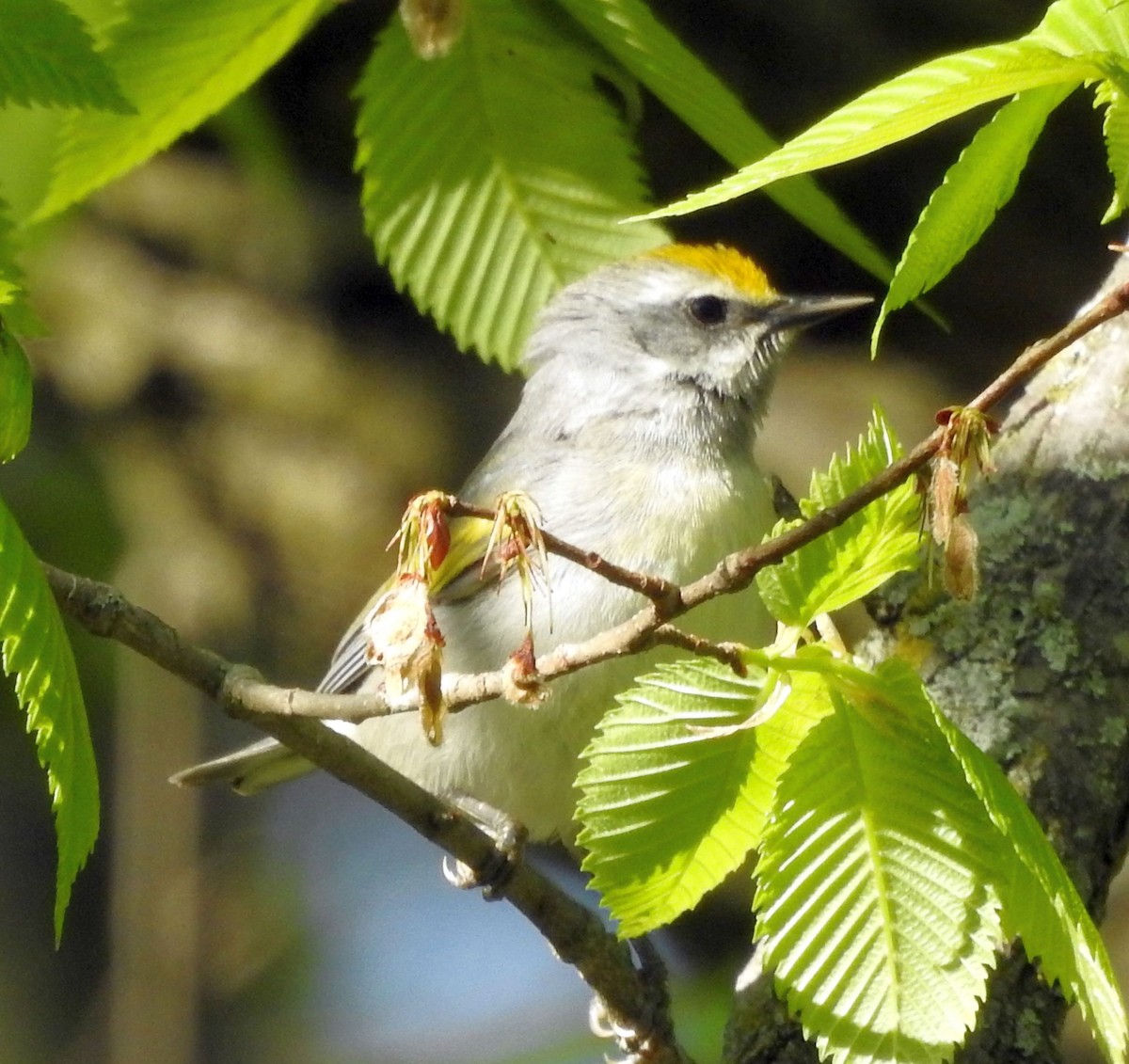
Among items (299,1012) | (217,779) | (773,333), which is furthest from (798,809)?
(299,1012)

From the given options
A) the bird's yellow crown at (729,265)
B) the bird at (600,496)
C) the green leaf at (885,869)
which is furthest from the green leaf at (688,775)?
the bird's yellow crown at (729,265)

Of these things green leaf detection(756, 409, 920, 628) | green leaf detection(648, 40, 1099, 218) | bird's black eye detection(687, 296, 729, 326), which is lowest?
green leaf detection(756, 409, 920, 628)

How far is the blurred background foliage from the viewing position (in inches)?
157

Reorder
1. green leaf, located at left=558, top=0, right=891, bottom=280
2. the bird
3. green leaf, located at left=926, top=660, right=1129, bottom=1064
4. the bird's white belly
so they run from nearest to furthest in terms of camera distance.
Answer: green leaf, located at left=926, top=660, right=1129, bottom=1064 < green leaf, located at left=558, top=0, right=891, bottom=280 < the bird's white belly < the bird

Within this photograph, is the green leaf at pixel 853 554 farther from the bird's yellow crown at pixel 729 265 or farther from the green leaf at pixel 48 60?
the bird's yellow crown at pixel 729 265

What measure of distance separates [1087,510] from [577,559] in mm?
1609

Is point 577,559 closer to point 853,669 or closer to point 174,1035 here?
point 853,669

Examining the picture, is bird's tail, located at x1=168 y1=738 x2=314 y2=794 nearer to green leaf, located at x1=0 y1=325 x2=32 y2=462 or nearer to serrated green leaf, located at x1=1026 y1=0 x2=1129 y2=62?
green leaf, located at x1=0 y1=325 x2=32 y2=462

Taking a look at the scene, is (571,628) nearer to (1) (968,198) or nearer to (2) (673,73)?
(2) (673,73)

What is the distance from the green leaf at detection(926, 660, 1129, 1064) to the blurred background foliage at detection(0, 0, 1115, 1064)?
8.60ft

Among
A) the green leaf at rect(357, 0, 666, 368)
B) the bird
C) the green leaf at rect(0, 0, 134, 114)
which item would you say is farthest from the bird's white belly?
the green leaf at rect(0, 0, 134, 114)

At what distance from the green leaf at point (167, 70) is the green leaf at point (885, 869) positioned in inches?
32.5

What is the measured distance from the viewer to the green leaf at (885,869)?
1201 millimetres

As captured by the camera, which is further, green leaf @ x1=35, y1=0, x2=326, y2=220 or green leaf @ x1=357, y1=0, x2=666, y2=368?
green leaf @ x1=357, y1=0, x2=666, y2=368
